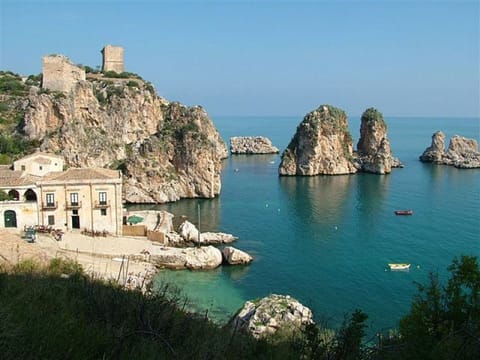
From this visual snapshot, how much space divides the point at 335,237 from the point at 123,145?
35.6 metres

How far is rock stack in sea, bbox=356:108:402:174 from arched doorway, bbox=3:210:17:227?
59082mm

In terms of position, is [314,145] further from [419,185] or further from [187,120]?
[187,120]

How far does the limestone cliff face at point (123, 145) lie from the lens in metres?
52.2

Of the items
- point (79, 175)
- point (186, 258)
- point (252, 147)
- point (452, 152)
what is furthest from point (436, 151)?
point (79, 175)

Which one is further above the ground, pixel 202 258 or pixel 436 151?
pixel 436 151

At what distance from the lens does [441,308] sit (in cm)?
1146

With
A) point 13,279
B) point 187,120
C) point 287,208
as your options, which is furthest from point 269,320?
point 187,120

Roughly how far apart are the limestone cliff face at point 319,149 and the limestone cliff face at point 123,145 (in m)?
19.5

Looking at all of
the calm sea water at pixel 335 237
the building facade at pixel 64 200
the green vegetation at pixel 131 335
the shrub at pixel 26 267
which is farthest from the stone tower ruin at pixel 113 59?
the green vegetation at pixel 131 335

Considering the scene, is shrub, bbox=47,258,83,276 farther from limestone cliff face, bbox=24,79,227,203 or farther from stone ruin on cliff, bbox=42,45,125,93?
stone ruin on cliff, bbox=42,45,125,93

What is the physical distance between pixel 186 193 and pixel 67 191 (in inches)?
933

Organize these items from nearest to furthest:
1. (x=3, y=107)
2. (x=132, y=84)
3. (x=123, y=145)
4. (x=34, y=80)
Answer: (x=3, y=107) → (x=123, y=145) → (x=34, y=80) → (x=132, y=84)

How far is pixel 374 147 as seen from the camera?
79.5 meters

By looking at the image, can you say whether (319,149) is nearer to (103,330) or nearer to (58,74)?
(58,74)
